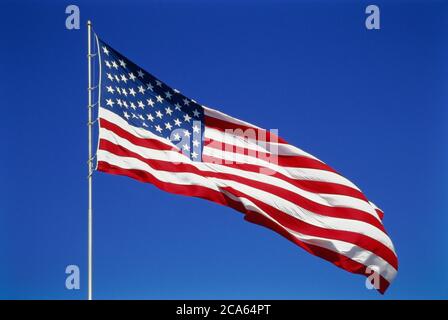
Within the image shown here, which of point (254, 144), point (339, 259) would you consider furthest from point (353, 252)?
point (254, 144)

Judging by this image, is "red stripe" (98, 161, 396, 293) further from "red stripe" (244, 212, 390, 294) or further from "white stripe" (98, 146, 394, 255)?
"white stripe" (98, 146, 394, 255)

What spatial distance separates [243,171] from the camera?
22.8 m

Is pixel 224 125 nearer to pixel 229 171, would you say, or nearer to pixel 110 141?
pixel 229 171

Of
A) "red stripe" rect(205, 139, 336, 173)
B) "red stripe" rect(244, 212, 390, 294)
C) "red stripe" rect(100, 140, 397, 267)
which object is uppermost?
"red stripe" rect(205, 139, 336, 173)

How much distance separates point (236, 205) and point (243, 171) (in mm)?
1079

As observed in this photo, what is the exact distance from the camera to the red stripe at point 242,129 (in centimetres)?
2334

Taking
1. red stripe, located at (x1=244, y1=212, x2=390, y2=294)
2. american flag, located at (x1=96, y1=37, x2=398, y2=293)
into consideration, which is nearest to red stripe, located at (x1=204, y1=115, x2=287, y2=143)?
american flag, located at (x1=96, y1=37, x2=398, y2=293)

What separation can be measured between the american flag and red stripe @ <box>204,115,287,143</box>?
28 mm

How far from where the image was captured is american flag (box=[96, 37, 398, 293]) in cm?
2167

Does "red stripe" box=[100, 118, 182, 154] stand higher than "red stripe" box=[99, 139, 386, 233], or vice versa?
"red stripe" box=[100, 118, 182, 154]

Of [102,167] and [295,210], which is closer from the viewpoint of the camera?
[102,167]

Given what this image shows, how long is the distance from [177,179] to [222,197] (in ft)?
4.29

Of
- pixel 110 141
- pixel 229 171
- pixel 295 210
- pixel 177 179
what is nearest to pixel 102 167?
pixel 110 141

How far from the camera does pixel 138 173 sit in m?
21.2
